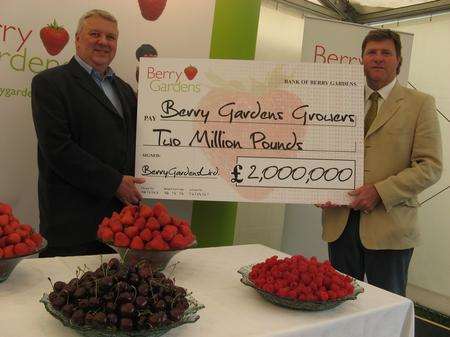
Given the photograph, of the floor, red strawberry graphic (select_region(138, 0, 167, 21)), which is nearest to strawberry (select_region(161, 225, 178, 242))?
red strawberry graphic (select_region(138, 0, 167, 21))

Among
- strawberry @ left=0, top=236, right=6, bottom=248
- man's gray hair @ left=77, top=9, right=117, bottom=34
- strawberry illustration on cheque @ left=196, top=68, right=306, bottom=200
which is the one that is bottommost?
strawberry @ left=0, top=236, right=6, bottom=248

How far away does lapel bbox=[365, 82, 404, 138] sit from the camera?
6.91 ft

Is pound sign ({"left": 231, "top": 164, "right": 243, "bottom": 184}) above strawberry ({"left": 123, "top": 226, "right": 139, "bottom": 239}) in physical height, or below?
above

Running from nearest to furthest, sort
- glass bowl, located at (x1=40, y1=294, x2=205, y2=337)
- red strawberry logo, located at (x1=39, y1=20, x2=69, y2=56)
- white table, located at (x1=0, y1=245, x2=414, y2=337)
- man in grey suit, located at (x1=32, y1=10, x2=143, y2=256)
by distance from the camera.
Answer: glass bowl, located at (x1=40, y1=294, x2=205, y2=337) < white table, located at (x1=0, y1=245, x2=414, y2=337) < man in grey suit, located at (x1=32, y1=10, x2=143, y2=256) < red strawberry logo, located at (x1=39, y1=20, x2=69, y2=56)

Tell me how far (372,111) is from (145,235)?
1.27 meters

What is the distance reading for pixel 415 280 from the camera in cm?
368

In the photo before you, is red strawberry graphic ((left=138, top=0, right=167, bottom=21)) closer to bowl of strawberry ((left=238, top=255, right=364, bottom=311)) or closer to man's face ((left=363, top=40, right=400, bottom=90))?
man's face ((left=363, top=40, right=400, bottom=90))

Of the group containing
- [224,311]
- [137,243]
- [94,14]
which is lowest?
[224,311]

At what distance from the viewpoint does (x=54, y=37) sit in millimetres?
2273

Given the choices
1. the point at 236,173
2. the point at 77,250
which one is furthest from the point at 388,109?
the point at 77,250

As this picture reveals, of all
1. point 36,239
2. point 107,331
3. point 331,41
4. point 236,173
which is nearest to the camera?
point 107,331

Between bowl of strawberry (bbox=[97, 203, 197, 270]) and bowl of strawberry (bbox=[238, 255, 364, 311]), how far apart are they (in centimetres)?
23

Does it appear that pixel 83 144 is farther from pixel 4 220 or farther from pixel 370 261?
pixel 370 261

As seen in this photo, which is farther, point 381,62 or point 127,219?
point 381,62
